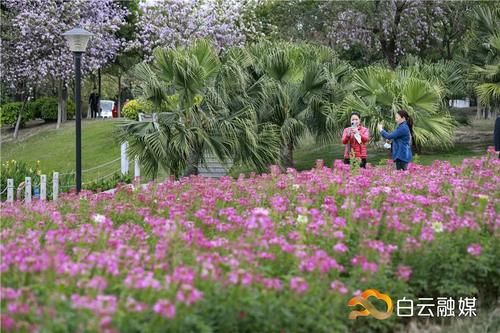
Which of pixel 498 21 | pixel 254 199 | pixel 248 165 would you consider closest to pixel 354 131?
pixel 248 165

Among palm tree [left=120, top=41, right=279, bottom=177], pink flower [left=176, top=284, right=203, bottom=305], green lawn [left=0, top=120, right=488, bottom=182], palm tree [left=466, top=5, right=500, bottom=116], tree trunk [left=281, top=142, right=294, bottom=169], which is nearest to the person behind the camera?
pink flower [left=176, top=284, right=203, bottom=305]

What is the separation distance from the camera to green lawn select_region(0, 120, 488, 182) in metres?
16.4

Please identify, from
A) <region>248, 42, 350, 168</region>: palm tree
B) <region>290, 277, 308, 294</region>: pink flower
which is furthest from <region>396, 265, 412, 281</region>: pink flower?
<region>248, 42, 350, 168</region>: palm tree

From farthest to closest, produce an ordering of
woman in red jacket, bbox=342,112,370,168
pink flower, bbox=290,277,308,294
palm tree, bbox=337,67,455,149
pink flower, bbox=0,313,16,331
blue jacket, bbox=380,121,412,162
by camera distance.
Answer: palm tree, bbox=337,67,455,149 → woman in red jacket, bbox=342,112,370,168 → blue jacket, bbox=380,121,412,162 → pink flower, bbox=290,277,308,294 → pink flower, bbox=0,313,16,331

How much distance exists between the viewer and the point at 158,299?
3084 mm

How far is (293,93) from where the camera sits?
13.5m

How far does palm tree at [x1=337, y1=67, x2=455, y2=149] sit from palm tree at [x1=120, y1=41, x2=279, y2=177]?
2.27m

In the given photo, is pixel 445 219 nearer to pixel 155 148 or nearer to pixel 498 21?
pixel 155 148

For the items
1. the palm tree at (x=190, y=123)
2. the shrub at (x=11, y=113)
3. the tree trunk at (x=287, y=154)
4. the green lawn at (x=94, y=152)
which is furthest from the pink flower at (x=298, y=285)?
the shrub at (x=11, y=113)

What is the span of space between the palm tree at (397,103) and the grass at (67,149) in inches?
277

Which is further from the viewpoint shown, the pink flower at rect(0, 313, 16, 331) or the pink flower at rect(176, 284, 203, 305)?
the pink flower at rect(176, 284, 203, 305)

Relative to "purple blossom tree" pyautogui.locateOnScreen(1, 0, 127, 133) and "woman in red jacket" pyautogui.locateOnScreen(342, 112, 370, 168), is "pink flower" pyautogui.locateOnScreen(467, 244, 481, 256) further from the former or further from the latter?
"purple blossom tree" pyautogui.locateOnScreen(1, 0, 127, 133)

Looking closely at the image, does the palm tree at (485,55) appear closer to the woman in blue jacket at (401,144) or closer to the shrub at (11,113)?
the woman in blue jacket at (401,144)

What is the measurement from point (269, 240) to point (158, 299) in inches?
42.0
